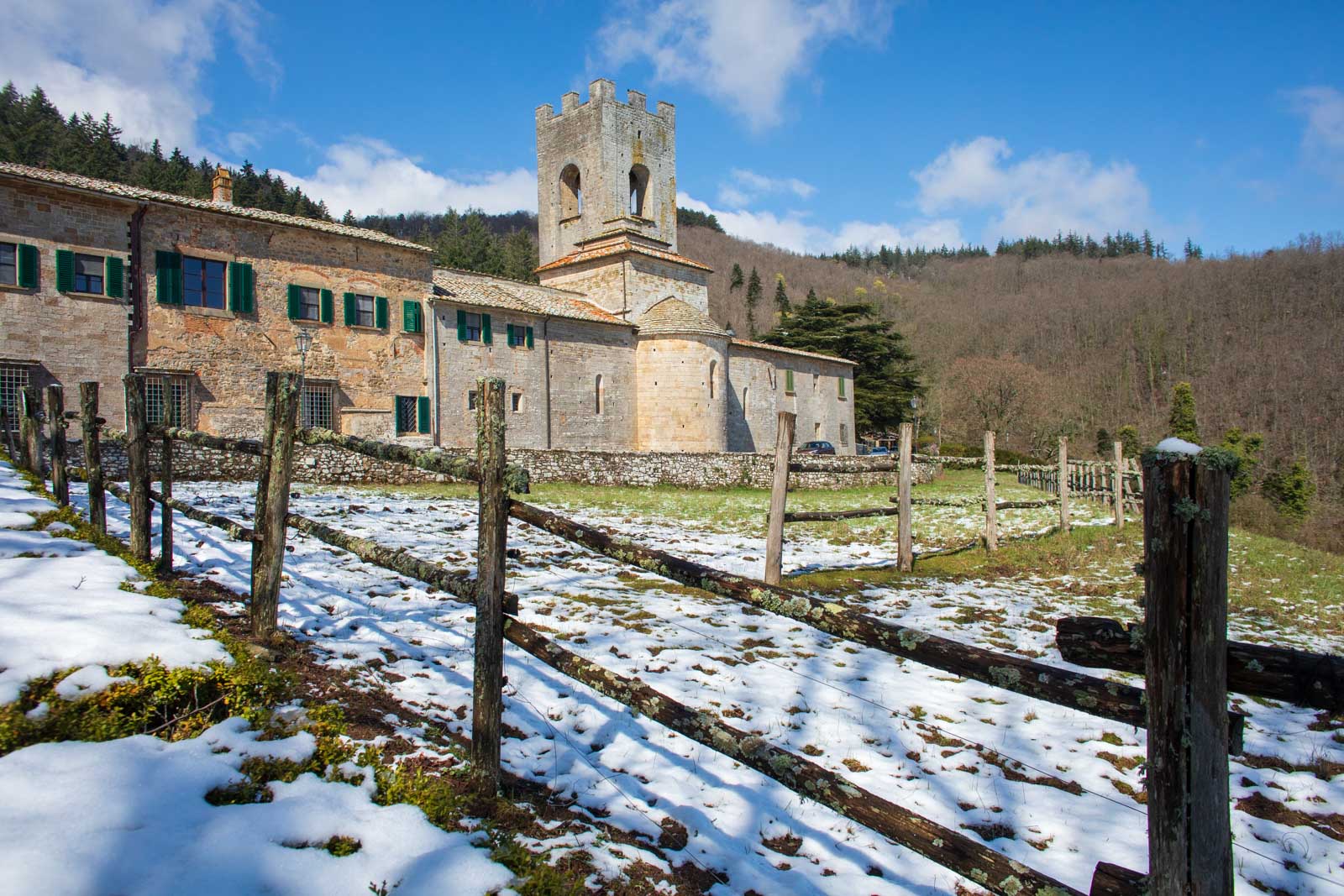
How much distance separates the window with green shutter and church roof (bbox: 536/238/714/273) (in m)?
14.0

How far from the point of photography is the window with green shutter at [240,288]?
21.2m

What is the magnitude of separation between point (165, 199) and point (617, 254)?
16.0 m

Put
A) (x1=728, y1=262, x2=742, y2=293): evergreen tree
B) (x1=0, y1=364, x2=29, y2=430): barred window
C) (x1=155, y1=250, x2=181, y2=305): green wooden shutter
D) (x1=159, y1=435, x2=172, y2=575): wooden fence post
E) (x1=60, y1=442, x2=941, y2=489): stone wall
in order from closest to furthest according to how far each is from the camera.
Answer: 1. (x1=159, y1=435, x2=172, y2=575): wooden fence post
2. (x1=60, y1=442, x2=941, y2=489): stone wall
3. (x1=0, y1=364, x2=29, y2=430): barred window
4. (x1=155, y1=250, x2=181, y2=305): green wooden shutter
5. (x1=728, y1=262, x2=742, y2=293): evergreen tree

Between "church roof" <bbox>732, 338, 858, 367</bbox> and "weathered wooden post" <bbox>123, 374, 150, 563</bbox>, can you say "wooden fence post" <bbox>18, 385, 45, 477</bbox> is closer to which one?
"weathered wooden post" <bbox>123, 374, 150, 563</bbox>

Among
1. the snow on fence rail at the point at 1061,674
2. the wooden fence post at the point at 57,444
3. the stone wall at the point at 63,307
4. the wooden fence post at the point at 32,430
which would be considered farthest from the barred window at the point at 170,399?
the snow on fence rail at the point at 1061,674

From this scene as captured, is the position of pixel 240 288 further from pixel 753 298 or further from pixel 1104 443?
pixel 753 298

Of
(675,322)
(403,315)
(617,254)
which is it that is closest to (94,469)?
(403,315)

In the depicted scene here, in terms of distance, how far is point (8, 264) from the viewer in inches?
706

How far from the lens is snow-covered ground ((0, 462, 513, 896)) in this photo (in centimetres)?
195

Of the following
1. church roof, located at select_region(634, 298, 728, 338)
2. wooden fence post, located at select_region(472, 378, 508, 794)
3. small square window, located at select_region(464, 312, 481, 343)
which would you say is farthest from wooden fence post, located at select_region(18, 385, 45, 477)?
church roof, located at select_region(634, 298, 728, 338)

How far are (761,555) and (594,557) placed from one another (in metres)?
2.44

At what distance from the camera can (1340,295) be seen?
6969 cm

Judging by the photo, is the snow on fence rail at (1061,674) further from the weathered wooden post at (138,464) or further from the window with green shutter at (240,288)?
the window with green shutter at (240,288)

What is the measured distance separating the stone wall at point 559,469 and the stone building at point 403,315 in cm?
Answer: 277
